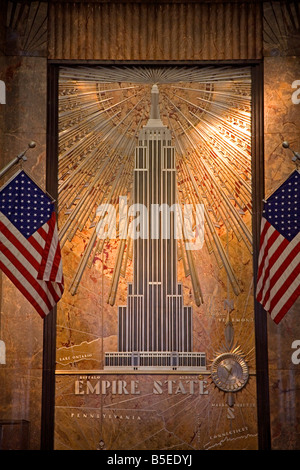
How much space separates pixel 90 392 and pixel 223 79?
15.5 feet

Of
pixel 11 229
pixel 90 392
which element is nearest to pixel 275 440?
pixel 90 392

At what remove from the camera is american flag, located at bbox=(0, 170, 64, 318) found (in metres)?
10.5

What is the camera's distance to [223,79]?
1248cm

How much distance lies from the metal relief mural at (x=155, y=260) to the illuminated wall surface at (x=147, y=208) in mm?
19

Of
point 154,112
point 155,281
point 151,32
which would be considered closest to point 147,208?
point 155,281

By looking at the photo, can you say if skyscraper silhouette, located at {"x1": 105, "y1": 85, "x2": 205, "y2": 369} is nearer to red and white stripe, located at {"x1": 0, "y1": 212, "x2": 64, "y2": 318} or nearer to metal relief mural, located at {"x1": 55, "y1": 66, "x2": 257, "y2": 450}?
metal relief mural, located at {"x1": 55, "y1": 66, "x2": 257, "y2": 450}

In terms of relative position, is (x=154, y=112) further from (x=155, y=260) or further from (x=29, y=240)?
(x=29, y=240)

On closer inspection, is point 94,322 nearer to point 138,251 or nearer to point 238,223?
point 138,251

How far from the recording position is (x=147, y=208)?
40.2ft

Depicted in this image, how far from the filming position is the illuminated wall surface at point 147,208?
38.4 feet
